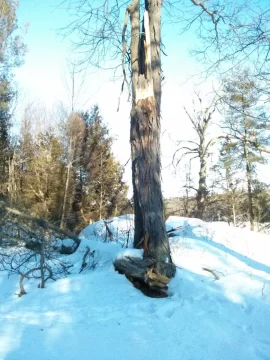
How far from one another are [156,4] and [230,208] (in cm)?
1623

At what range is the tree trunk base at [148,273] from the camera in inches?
159

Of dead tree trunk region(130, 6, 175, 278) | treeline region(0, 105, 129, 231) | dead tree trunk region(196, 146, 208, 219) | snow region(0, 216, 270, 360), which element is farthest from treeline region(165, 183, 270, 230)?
snow region(0, 216, 270, 360)

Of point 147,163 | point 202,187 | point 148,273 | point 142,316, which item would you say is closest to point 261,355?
point 142,316

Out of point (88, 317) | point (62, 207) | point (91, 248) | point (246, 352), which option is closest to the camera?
point (246, 352)

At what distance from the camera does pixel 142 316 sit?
334 cm

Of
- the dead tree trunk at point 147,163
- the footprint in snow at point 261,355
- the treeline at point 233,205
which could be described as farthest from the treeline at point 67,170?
the footprint in snow at point 261,355

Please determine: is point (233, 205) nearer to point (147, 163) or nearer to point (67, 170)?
point (67, 170)

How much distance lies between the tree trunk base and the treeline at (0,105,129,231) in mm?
12981

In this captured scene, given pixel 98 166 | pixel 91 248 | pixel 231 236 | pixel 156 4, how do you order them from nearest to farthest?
pixel 156 4 < pixel 91 248 < pixel 231 236 < pixel 98 166

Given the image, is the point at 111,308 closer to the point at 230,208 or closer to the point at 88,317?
the point at 88,317

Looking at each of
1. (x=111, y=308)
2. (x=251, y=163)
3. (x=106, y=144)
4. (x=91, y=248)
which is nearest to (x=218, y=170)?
(x=251, y=163)

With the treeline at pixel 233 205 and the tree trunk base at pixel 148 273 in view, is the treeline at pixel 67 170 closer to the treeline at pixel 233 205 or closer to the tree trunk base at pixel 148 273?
the treeline at pixel 233 205

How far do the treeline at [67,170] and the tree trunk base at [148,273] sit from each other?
13.0 m

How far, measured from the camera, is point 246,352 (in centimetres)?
263
